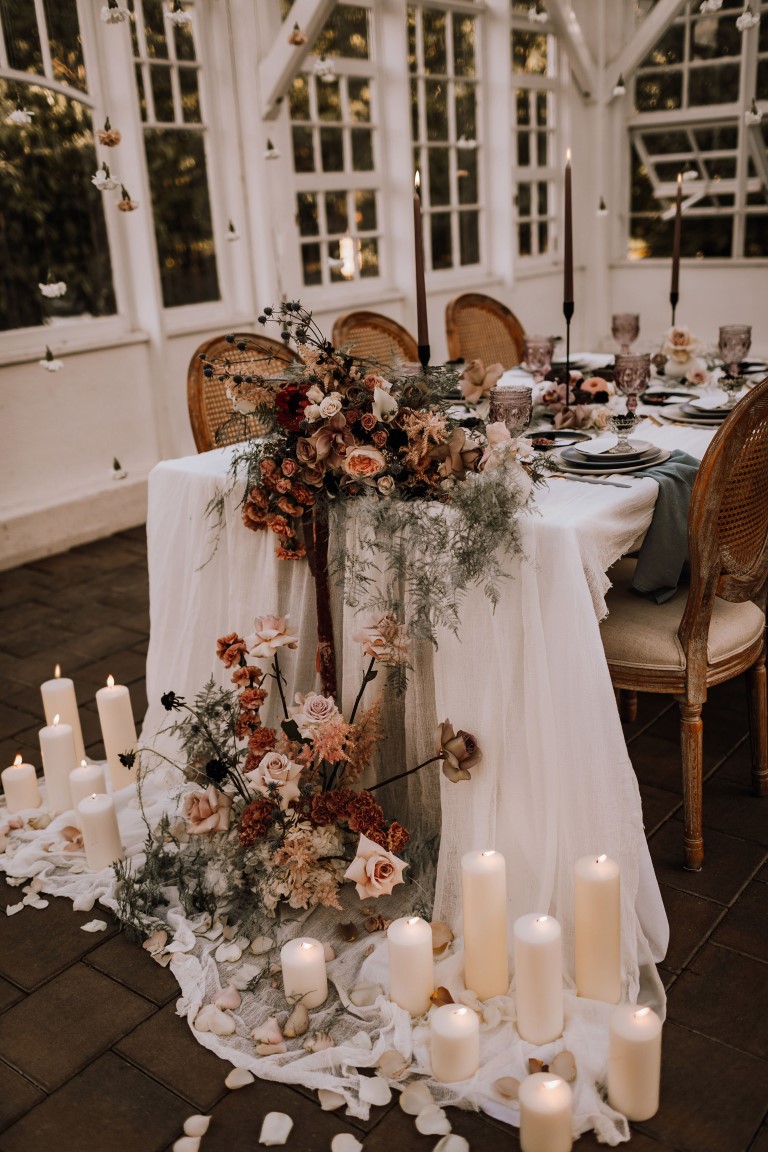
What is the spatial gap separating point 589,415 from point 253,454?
3.00 feet

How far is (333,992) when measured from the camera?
179 centimetres

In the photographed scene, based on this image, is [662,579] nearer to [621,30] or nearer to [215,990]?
[215,990]

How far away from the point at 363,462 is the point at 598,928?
2.79 feet

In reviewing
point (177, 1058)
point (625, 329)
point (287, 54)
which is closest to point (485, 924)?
point (177, 1058)

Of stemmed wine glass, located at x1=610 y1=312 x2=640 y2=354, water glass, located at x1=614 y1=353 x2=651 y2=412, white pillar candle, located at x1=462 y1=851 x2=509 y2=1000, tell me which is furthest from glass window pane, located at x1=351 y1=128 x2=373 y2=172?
white pillar candle, located at x1=462 y1=851 x2=509 y2=1000

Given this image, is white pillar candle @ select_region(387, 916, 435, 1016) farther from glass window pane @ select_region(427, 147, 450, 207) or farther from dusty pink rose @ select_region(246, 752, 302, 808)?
glass window pane @ select_region(427, 147, 450, 207)

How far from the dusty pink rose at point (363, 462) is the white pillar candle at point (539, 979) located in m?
0.77

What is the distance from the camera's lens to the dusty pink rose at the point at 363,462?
175cm

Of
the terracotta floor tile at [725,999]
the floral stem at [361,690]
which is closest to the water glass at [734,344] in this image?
the floral stem at [361,690]

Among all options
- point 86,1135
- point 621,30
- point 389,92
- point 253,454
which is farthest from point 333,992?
point 621,30

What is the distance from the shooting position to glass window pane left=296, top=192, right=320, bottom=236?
5324 mm

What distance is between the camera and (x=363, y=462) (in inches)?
69.0

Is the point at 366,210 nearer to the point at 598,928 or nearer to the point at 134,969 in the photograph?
the point at 134,969

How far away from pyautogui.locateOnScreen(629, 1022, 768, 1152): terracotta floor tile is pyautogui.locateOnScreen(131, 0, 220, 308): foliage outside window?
13.8 feet
